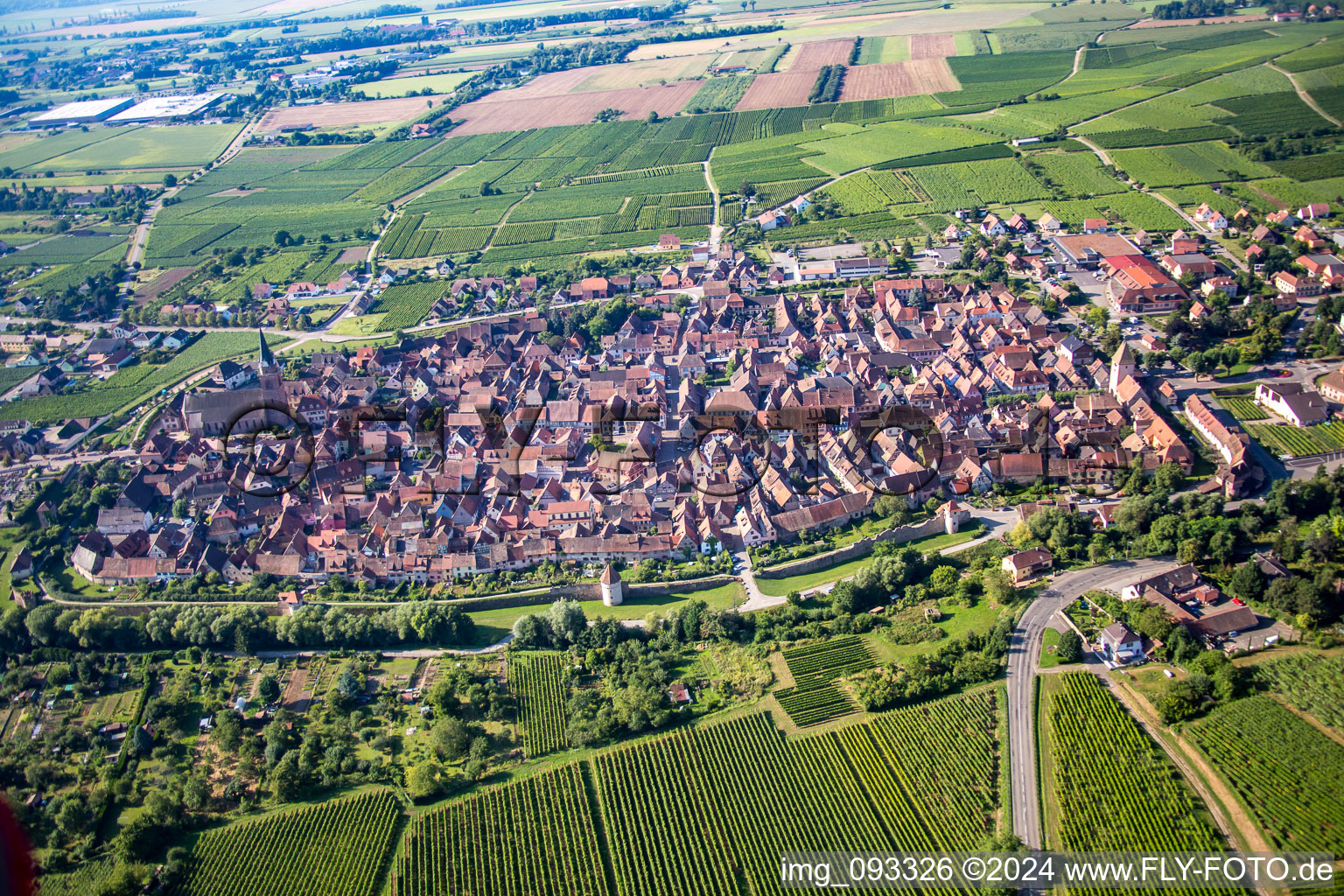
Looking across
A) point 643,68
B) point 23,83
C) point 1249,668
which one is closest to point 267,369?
point 1249,668

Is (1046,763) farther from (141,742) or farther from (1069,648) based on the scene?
(141,742)

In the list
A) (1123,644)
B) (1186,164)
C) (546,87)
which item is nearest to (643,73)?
(546,87)

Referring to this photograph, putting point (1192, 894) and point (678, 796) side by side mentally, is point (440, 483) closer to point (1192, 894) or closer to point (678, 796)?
point (678, 796)

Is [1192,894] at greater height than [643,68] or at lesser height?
lesser

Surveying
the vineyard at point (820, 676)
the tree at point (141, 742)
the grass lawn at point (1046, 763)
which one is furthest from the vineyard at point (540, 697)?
the grass lawn at point (1046, 763)

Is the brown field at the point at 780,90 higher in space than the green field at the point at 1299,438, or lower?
higher

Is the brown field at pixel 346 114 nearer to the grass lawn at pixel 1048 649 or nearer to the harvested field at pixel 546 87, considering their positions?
the harvested field at pixel 546 87

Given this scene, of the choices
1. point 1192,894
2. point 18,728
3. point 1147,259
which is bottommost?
Result: point 18,728
